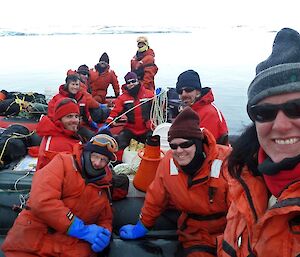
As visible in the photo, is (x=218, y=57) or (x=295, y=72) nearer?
(x=295, y=72)

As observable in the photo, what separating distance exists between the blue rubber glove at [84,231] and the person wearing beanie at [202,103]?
142cm

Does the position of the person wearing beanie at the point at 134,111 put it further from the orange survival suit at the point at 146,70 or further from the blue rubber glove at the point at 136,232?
the blue rubber glove at the point at 136,232

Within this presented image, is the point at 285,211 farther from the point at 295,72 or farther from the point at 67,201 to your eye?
the point at 67,201

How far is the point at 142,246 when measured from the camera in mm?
2494

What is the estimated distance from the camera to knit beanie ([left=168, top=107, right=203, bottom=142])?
2.28m

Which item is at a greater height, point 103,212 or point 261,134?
point 261,134

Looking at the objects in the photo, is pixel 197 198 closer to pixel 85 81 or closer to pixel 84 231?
pixel 84 231

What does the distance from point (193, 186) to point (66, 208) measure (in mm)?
815

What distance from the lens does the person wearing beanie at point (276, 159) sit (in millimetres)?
1130

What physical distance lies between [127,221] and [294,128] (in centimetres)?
205

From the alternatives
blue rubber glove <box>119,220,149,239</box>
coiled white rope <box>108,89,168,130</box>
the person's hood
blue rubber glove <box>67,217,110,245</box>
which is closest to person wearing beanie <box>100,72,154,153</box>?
coiled white rope <box>108,89,168,130</box>

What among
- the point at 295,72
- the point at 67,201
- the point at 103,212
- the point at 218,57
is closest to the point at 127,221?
the point at 103,212

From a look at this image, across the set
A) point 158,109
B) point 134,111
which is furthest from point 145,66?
point 158,109

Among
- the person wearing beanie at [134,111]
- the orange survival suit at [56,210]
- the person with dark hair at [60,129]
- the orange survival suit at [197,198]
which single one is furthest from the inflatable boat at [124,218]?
the person wearing beanie at [134,111]
